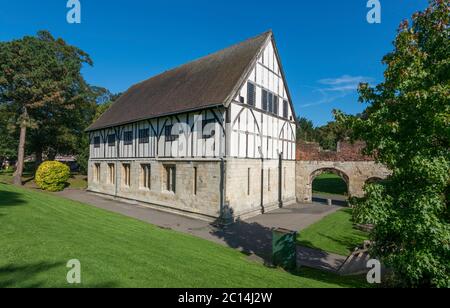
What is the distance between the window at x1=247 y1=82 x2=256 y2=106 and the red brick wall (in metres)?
8.24

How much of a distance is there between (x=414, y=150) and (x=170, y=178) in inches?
581

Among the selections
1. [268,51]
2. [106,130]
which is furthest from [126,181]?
[268,51]

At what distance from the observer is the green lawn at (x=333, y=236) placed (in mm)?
11406

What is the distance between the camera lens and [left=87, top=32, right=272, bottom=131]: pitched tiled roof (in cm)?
1585

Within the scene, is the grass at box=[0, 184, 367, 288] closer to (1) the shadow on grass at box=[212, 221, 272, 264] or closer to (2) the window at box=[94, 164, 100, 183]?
(1) the shadow on grass at box=[212, 221, 272, 264]

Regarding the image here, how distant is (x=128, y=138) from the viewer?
21672mm

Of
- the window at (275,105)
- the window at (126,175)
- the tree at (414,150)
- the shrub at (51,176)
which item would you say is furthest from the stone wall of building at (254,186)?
the shrub at (51,176)

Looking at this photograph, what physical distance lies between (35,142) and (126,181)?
20.7m

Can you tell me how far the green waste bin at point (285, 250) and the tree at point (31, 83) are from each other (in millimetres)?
29031

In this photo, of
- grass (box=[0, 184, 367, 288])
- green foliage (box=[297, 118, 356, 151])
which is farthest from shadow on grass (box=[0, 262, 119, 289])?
green foliage (box=[297, 118, 356, 151])

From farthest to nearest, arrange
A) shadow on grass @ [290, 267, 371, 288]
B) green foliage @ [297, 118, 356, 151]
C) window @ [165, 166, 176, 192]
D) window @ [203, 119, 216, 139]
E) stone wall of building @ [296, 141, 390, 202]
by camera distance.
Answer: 1. green foliage @ [297, 118, 356, 151]
2. stone wall of building @ [296, 141, 390, 202]
3. window @ [165, 166, 176, 192]
4. window @ [203, 119, 216, 139]
5. shadow on grass @ [290, 267, 371, 288]

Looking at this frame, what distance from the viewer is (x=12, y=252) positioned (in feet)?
17.9

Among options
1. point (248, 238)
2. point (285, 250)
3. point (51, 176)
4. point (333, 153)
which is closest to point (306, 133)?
point (333, 153)
